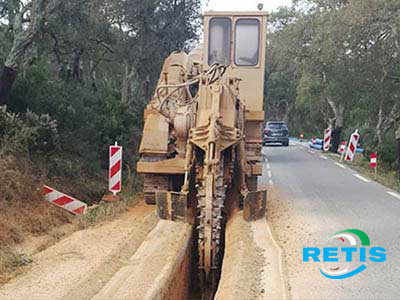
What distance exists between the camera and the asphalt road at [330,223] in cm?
646

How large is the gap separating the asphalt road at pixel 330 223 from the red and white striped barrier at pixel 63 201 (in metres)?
3.87

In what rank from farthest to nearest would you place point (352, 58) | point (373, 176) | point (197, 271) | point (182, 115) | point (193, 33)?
point (352, 58)
point (193, 33)
point (373, 176)
point (182, 115)
point (197, 271)

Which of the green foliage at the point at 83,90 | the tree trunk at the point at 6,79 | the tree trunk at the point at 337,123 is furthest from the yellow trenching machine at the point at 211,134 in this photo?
the tree trunk at the point at 337,123

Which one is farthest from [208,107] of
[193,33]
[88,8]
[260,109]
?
[193,33]

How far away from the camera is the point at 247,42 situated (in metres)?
11.8

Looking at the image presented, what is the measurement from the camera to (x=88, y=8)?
Result: 687 inches

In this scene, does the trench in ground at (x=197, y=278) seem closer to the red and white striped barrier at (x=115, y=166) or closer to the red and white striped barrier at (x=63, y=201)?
the red and white striped barrier at (x=115, y=166)

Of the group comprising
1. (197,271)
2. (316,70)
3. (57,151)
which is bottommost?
(197,271)

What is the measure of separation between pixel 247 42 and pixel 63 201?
495cm

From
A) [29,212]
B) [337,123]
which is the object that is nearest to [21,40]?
[29,212]

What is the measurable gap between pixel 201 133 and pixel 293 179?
25.7 ft

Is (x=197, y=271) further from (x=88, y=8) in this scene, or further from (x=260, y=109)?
(x=88, y=8)

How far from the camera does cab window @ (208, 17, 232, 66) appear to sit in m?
11.8

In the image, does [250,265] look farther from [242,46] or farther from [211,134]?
[242,46]
